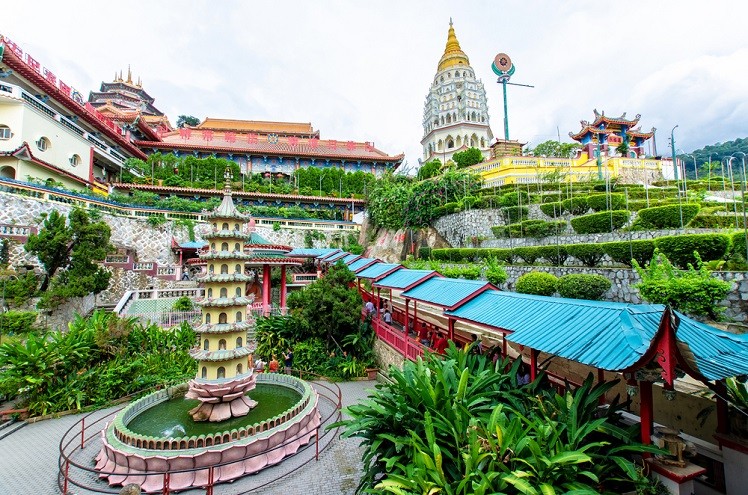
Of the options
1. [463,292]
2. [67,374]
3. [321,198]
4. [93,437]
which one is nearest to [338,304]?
[463,292]

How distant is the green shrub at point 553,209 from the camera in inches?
788

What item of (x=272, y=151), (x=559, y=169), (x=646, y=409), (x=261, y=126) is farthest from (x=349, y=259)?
(x=261, y=126)

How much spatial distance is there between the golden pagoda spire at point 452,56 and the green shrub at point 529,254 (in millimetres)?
41666

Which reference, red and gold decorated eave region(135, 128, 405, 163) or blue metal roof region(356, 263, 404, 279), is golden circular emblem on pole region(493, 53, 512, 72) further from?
blue metal roof region(356, 263, 404, 279)

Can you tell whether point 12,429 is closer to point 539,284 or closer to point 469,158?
point 539,284

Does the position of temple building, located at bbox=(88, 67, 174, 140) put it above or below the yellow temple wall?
above

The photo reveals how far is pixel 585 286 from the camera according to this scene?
1085 centimetres

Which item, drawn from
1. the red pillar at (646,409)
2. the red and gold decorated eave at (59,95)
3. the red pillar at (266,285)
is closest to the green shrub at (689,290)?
the red pillar at (646,409)

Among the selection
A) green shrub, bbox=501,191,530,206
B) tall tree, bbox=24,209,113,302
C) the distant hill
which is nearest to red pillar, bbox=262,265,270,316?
tall tree, bbox=24,209,113,302

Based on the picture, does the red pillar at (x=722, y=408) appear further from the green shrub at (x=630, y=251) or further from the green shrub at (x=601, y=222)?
the green shrub at (x=601, y=222)

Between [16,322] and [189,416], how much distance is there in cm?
1141

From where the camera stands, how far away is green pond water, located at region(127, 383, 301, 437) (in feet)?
29.9

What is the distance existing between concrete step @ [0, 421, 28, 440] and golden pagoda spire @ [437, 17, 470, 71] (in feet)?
175

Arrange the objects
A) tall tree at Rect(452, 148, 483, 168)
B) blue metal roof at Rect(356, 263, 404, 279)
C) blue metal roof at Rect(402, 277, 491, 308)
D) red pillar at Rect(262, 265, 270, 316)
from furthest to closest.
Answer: tall tree at Rect(452, 148, 483, 168) < red pillar at Rect(262, 265, 270, 316) < blue metal roof at Rect(356, 263, 404, 279) < blue metal roof at Rect(402, 277, 491, 308)
